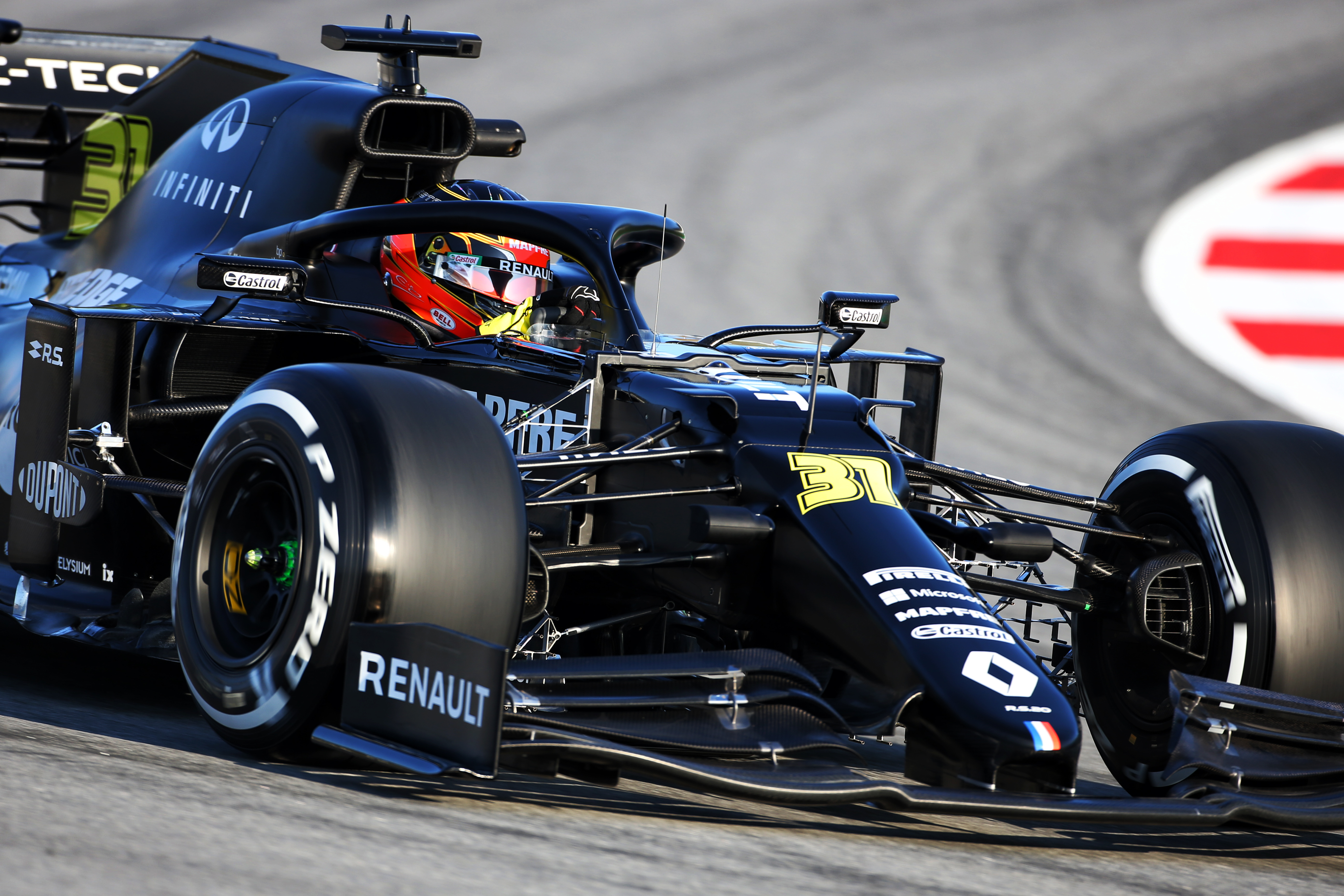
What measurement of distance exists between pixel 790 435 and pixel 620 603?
844mm

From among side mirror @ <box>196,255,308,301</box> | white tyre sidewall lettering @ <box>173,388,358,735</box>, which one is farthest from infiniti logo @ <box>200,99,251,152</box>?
white tyre sidewall lettering @ <box>173,388,358,735</box>

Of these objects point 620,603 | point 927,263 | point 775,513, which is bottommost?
point 620,603

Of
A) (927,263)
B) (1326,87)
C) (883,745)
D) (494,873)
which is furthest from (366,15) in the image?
(494,873)

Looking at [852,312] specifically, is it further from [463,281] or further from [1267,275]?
[1267,275]

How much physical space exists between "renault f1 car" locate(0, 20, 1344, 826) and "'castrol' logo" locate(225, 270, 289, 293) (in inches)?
0.5

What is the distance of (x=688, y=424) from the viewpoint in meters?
4.68

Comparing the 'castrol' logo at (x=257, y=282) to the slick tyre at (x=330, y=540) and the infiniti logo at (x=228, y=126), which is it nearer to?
the slick tyre at (x=330, y=540)

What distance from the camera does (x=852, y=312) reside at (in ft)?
16.1

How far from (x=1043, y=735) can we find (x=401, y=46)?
3912 mm

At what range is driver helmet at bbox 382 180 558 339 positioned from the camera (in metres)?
5.91

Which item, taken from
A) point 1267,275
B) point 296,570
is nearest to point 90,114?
point 296,570

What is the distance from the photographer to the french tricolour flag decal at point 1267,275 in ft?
42.0

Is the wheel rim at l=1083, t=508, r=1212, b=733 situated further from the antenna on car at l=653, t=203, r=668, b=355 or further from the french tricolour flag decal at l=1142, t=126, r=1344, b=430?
the french tricolour flag decal at l=1142, t=126, r=1344, b=430

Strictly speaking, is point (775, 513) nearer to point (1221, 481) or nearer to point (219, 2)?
point (1221, 481)
